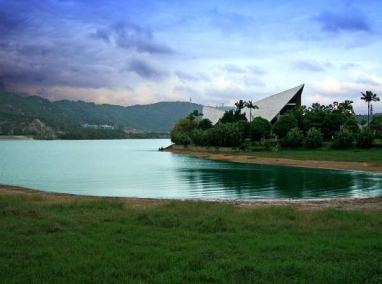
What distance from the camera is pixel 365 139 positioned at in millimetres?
64750

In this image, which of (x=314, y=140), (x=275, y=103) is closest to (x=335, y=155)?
(x=314, y=140)

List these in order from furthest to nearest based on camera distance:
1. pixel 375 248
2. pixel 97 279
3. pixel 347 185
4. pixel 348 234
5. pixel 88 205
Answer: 1. pixel 347 185
2. pixel 88 205
3. pixel 348 234
4. pixel 375 248
5. pixel 97 279

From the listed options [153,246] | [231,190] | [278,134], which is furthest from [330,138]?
[153,246]

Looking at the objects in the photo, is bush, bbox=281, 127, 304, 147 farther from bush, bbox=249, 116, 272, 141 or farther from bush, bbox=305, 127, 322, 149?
bush, bbox=249, 116, 272, 141

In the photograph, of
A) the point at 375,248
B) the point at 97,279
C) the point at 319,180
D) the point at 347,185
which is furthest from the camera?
the point at 319,180

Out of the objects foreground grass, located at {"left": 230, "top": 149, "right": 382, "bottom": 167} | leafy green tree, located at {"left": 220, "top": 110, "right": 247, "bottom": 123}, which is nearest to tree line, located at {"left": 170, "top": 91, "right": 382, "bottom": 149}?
foreground grass, located at {"left": 230, "top": 149, "right": 382, "bottom": 167}

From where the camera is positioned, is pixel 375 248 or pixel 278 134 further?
pixel 278 134

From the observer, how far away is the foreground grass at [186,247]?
7574mm

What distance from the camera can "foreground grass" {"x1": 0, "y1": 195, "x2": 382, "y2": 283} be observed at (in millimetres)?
7574

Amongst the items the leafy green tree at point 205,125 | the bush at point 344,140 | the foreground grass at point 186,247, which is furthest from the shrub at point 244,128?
the foreground grass at point 186,247

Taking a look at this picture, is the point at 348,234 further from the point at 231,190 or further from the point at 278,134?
the point at 278,134

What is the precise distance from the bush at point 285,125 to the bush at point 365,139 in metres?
17.5

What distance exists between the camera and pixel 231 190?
106 feet

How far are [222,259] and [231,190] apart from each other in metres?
23.9
